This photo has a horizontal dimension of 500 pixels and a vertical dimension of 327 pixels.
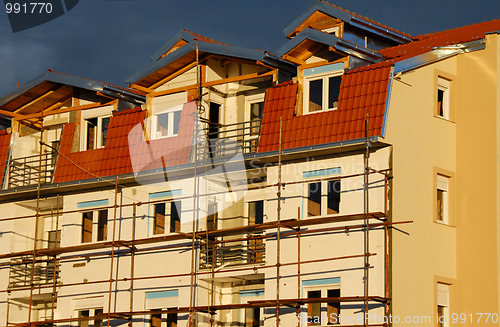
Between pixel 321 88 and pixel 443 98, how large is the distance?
12.5 feet

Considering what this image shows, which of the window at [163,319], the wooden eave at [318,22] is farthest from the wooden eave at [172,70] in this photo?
the window at [163,319]

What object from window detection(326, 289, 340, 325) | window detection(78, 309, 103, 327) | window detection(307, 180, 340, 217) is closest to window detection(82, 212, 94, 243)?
window detection(78, 309, 103, 327)

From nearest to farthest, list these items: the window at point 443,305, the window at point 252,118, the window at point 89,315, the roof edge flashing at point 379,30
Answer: the window at point 443,305 → the window at point 252,118 → the roof edge flashing at point 379,30 → the window at point 89,315

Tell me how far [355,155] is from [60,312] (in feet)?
38.5

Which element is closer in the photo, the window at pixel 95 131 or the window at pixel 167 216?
the window at pixel 167 216

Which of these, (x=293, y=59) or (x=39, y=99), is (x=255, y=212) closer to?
(x=293, y=59)

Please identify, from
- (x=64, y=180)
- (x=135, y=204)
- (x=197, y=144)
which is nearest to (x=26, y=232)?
(x=64, y=180)

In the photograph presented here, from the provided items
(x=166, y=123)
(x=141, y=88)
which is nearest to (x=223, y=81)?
(x=166, y=123)

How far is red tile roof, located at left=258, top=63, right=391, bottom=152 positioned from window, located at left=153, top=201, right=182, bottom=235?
394 centimetres

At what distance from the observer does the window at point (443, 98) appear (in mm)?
28828

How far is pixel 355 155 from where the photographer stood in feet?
89.6

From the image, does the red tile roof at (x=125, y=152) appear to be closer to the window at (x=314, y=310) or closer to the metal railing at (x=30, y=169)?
the metal railing at (x=30, y=169)

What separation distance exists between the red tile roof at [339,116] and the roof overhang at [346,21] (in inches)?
113

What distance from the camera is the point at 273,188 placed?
93.8 feet
